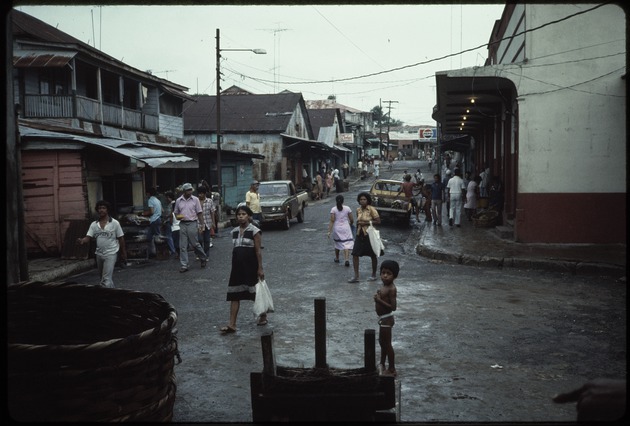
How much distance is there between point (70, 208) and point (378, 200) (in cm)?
1081

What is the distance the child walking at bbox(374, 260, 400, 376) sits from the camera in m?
5.97

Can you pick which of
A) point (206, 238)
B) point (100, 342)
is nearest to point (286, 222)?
point (206, 238)

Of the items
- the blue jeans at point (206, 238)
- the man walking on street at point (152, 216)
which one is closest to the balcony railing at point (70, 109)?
the man walking on street at point (152, 216)

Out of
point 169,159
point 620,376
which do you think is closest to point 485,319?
point 620,376

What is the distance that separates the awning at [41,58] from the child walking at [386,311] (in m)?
14.9

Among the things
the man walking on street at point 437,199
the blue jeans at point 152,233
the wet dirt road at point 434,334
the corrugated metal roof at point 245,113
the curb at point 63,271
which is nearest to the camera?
the wet dirt road at point 434,334

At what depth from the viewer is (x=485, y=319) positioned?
8.18m

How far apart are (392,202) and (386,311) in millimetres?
14845

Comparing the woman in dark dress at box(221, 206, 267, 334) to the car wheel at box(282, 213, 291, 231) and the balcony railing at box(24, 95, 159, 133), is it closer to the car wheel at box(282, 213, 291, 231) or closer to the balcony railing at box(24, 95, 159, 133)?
the car wheel at box(282, 213, 291, 231)

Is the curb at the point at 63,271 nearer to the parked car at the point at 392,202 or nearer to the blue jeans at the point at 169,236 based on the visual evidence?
the blue jeans at the point at 169,236

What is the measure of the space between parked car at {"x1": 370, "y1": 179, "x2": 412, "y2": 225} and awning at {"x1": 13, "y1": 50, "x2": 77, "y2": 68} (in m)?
11.2

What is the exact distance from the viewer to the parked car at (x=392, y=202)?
20.6 meters

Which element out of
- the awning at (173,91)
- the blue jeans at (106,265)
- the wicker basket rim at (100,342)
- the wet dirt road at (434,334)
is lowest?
the wet dirt road at (434,334)

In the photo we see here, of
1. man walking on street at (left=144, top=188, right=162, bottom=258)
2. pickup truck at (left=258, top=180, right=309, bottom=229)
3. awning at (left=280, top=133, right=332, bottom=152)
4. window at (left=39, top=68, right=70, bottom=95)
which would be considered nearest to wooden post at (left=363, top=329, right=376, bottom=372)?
man walking on street at (left=144, top=188, right=162, bottom=258)
